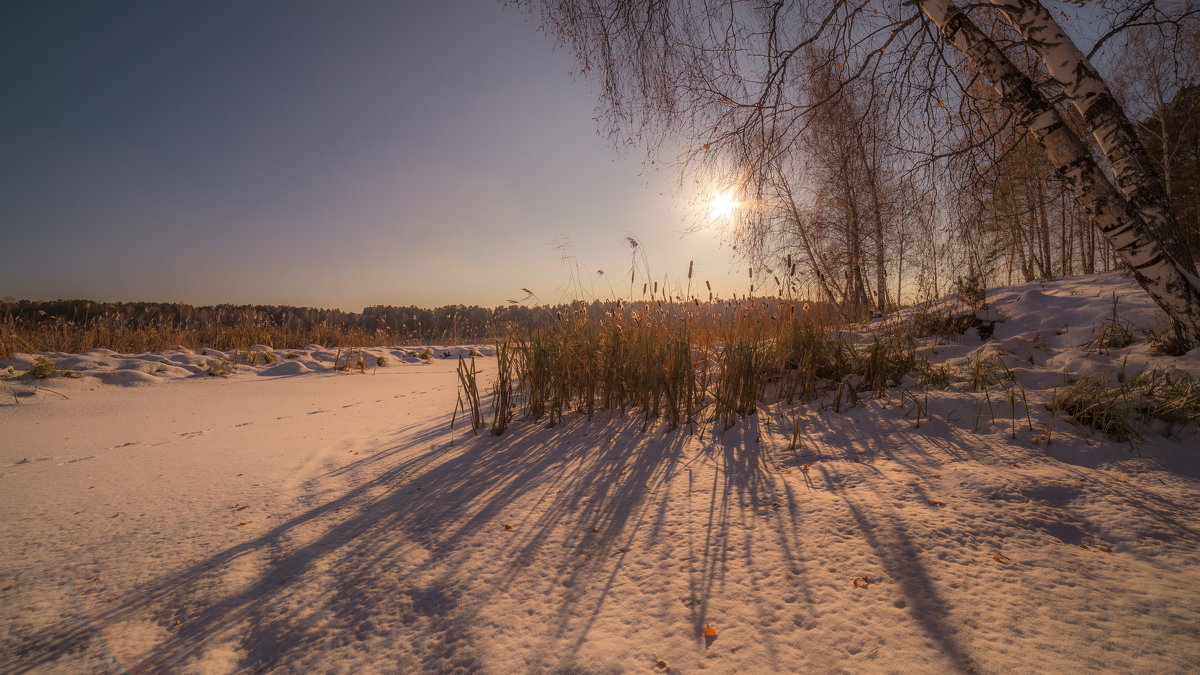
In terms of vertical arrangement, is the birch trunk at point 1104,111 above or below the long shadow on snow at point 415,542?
above

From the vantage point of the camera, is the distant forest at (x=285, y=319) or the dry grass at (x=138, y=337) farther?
the dry grass at (x=138, y=337)

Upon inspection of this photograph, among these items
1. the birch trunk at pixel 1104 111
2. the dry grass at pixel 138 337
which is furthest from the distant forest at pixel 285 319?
the birch trunk at pixel 1104 111

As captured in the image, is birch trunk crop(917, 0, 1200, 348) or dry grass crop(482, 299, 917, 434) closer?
birch trunk crop(917, 0, 1200, 348)

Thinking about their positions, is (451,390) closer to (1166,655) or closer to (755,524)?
(755,524)

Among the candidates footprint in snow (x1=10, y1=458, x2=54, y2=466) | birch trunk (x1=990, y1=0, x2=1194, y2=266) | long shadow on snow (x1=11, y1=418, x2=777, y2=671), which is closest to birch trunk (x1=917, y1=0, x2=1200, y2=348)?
birch trunk (x1=990, y1=0, x2=1194, y2=266)

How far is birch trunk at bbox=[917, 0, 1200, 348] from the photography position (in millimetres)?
2615

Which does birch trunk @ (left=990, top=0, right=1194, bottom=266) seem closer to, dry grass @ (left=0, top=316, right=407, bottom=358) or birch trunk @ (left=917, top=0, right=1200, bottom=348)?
birch trunk @ (left=917, top=0, right=1200, bottom=348)

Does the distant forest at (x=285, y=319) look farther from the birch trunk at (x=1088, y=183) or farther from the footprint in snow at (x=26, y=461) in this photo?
the footprint in snow at (x=26, y=461)

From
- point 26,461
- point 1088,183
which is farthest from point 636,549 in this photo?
point 26,461

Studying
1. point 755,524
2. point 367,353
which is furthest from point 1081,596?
point 367,353

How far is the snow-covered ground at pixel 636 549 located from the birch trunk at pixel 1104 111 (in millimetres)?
824

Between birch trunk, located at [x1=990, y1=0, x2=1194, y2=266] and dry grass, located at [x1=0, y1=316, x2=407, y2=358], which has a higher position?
birch trunk, located at [x1=990, y1=0, x2=1194, y2=266]

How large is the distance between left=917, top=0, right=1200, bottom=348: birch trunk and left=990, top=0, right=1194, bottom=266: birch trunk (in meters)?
0.11

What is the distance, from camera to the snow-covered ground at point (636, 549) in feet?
3.52
